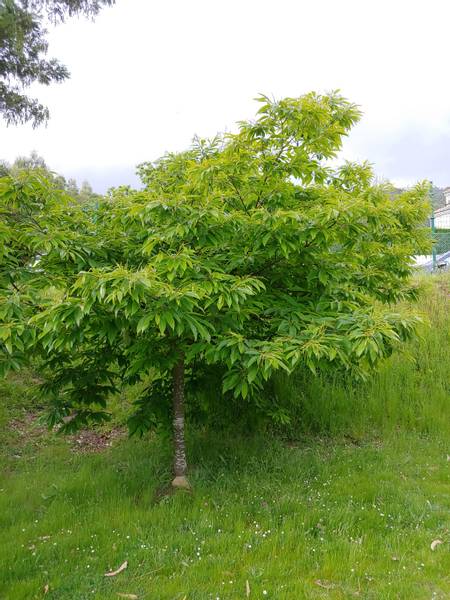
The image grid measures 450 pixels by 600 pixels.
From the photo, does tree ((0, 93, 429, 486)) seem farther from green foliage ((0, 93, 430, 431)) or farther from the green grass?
the green grass

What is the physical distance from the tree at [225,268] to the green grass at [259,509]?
0.64m

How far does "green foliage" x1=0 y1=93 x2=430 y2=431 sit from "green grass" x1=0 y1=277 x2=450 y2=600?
2.65 feet

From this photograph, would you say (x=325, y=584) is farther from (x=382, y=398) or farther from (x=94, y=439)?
(x=94, y=439)

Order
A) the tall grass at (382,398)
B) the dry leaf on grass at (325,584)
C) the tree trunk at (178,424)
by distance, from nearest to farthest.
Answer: the dry leaf on grass at (325,584), the tree trunk at (178,424), the tall grass at (382,398)

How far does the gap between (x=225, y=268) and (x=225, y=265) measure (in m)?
0.06

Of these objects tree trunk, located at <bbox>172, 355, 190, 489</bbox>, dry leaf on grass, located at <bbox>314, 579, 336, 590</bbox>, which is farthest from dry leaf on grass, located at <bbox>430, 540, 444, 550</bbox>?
tree trunk, located at <bbox>172, 355, 190, 489</bbox>

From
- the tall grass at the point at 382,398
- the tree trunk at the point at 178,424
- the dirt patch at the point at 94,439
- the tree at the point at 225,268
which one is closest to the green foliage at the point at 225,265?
the tree at the point at 225,268

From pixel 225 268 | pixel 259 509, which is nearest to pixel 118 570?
pixel 259 509

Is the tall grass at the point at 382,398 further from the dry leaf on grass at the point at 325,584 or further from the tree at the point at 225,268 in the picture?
the dry leaf on grass at the point at 325,584

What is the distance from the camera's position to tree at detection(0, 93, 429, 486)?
285 centimetres

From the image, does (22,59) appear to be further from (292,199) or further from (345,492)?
(345,492)

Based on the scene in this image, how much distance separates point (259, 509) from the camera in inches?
145

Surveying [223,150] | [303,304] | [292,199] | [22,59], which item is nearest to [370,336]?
[303,304]

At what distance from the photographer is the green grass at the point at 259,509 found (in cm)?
286
